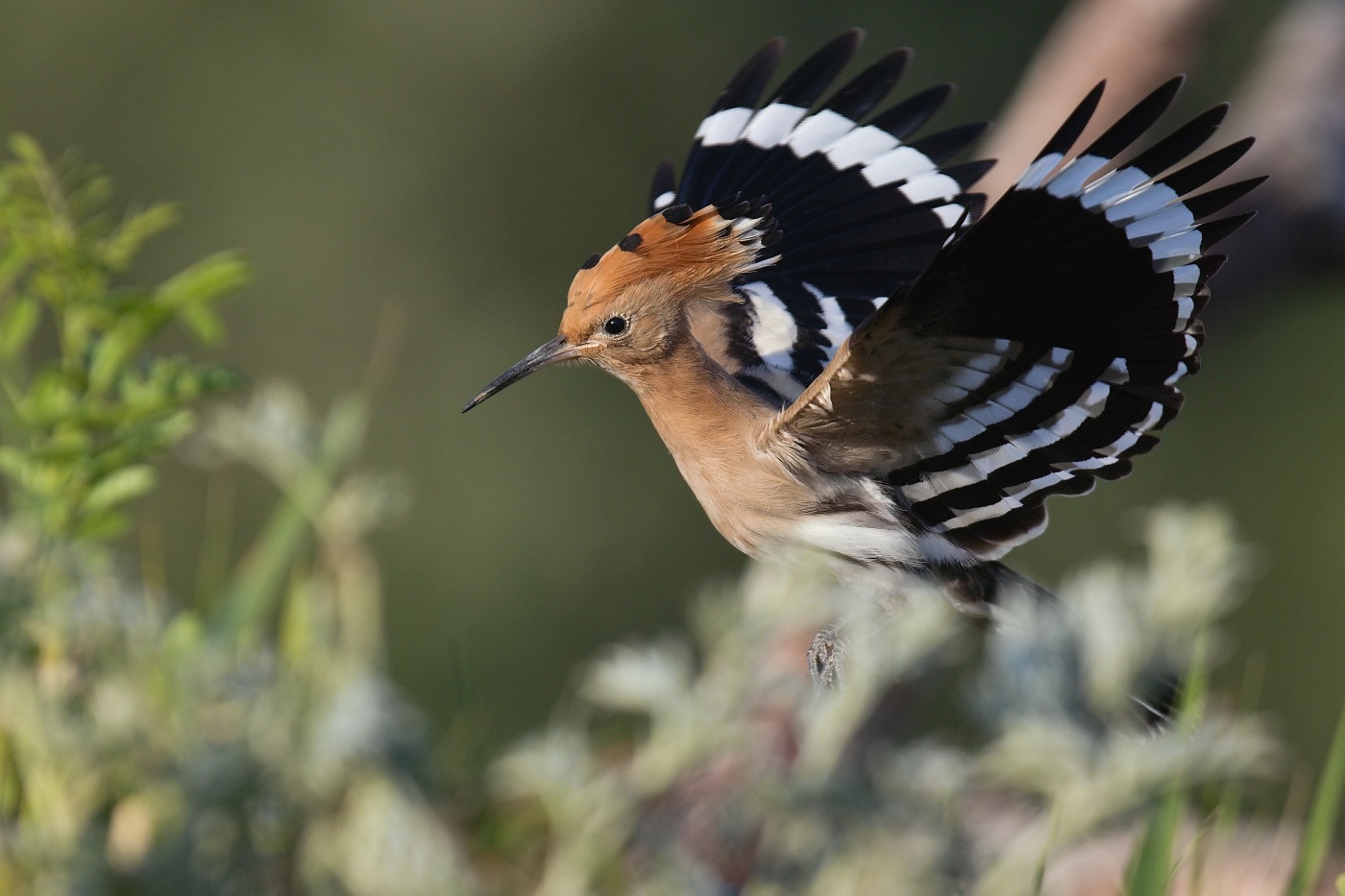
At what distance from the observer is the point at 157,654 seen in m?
1.08

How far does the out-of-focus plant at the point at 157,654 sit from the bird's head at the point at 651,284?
0.72ft

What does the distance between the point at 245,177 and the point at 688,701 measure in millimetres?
5629

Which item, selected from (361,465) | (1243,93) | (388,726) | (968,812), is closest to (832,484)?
(388,726)

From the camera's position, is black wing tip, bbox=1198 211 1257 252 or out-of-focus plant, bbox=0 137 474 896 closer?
out-of-focus plant, bbox=0 137 474 896

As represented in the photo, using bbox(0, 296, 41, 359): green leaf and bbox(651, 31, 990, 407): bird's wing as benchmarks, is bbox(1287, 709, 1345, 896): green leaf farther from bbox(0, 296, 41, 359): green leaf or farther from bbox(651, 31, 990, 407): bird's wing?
bbox(0, 296, 41, 359): green leaf

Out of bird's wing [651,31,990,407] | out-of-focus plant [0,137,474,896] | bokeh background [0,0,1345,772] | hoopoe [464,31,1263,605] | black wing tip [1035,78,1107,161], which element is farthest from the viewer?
bokeh background [0,0,1345,772]

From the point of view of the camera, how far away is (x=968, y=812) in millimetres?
1832

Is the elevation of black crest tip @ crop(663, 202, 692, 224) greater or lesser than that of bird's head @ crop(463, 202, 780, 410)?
greater

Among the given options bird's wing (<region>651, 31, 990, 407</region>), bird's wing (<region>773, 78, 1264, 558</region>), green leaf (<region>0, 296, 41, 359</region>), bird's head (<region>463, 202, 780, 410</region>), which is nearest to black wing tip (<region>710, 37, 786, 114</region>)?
bird's wing (<region>651, 31, 990, 407</region>)

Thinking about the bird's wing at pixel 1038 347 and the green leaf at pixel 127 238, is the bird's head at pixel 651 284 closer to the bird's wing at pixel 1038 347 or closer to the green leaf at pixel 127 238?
the bird's wing at pixel 1038 347

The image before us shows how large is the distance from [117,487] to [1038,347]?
0.73m

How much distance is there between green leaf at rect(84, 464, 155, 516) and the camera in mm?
1233

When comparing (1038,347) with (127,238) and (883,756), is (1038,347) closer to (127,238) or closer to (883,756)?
(883,756)

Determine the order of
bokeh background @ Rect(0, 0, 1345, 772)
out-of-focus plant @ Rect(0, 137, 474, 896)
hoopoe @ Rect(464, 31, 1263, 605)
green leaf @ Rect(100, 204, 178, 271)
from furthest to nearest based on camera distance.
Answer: bokeh background @ Rect(0, 0, 1345, 772) → green leaf @ Rect(100, 204, 178, 271) → hoopoe @ Rect(464, 31, 1263, 605) → out-of-focus plant @ Rect(0, 137, 474, 896)
